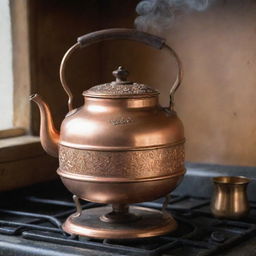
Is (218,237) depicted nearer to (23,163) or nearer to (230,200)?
(230,200)

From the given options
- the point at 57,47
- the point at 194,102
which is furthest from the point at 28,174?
the point at 194,102

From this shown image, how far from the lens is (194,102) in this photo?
200 centimetres

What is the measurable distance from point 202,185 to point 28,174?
17.9 inches

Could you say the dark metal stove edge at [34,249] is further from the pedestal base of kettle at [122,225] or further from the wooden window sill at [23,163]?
the wooden window sill at [23,163]

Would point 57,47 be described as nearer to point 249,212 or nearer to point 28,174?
point 28,174

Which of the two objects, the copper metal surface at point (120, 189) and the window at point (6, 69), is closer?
the copper metal surface at point (120, 189)

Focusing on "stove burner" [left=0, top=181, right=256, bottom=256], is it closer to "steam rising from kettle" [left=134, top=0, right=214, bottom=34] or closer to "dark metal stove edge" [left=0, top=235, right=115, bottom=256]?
"dark metal stove edge" [left=0, top=235, right=115, bottom=256]

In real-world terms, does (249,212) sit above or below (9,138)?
below

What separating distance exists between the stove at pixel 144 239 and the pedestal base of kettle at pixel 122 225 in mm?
15

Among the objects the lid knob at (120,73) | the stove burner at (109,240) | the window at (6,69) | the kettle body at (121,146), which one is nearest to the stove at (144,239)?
the stove burner at (109,240)

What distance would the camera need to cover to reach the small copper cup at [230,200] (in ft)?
5.32

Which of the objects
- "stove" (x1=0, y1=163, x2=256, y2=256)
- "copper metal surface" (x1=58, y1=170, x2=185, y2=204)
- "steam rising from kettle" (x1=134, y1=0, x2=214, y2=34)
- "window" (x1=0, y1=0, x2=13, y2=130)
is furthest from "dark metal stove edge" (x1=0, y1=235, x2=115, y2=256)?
"steam rising from kettle" (x1=134, y1=0, x2=214, y2=34)

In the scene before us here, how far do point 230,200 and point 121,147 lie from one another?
1.11ft

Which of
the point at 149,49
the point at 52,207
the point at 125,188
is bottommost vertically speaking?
the point at 52,207
